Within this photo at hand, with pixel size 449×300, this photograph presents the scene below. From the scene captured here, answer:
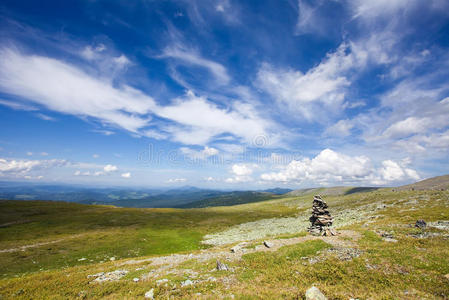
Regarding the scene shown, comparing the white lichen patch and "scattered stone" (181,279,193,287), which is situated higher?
"scattered stone" (181,279,193,287)

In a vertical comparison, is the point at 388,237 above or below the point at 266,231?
above

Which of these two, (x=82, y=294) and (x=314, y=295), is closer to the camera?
(x=314, y=295)

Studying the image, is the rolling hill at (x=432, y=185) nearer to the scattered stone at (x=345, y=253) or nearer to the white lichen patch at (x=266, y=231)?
the white lichen patch at (x=266, y=231)

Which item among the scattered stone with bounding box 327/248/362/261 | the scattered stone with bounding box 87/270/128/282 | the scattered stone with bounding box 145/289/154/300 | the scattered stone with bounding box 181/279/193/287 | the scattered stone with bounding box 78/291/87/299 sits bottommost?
the scattered stone with bounding box 87/270/128/282

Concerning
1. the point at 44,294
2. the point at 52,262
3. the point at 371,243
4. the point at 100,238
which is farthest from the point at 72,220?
the point at 371,243

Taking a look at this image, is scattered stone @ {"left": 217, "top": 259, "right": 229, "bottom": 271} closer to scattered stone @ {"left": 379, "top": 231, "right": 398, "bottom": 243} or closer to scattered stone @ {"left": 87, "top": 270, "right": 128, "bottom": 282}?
scattered stone @ {"left": 87, "top": 270, "right": 128, "bottom": 282}

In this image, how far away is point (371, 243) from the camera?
22531 millimetres

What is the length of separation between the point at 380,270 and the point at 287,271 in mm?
7765

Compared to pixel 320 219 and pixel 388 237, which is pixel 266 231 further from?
pixel 388 237

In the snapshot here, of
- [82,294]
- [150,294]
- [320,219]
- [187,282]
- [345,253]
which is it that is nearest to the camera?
[150,294]

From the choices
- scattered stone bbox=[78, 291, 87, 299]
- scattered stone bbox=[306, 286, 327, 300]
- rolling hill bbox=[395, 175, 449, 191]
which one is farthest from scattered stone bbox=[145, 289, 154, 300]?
rolling hill bbox=[395, 175, 449, 191]

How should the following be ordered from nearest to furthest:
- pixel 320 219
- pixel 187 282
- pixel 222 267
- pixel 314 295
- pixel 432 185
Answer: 1. pixel 314 295
2. pixel 187 282
3. pixel 222 267
4. pixel 320 219
5. pixel 432 185

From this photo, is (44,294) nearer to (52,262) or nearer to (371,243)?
(52,262)

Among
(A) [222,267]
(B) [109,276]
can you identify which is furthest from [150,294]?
(B) [109,276]
